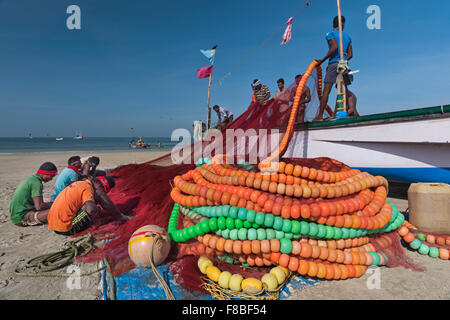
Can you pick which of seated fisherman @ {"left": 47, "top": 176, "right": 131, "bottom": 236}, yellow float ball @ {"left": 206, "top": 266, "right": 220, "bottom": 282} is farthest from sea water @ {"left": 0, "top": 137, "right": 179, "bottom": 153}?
yellow float ball @ {"left": 206, "top": 266, "right": 220, "bottom": 282}

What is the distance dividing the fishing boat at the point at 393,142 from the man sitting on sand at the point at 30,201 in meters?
5.26

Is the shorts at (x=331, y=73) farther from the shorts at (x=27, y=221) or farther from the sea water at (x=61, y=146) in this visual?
the sea water at (x=61, y=146)

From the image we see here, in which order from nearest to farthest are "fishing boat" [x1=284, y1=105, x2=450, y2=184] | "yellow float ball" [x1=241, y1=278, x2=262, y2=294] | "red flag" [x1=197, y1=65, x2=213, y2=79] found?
"yellow float ball" [x1=241, y1=278, x2=262, y2=294], "fishing boat" [x1=284, y1=105, x2=450, y2=184], "red flag" [x1=197, y1=65, x2=213, y2=79]

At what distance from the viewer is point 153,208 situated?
4160 mm

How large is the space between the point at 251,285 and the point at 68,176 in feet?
14.2

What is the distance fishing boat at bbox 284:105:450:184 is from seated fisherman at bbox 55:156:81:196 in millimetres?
4985

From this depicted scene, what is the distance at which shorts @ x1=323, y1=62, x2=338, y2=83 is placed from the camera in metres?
5.61

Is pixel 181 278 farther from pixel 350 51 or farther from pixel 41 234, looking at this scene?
pixel 350 51

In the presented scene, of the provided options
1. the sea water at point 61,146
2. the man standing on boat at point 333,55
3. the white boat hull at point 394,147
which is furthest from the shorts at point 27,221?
the sea water at point 61,146

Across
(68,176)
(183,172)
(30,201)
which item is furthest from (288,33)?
(30,201)

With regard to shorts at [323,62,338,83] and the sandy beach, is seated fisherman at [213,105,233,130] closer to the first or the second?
shorts at [323,62,338,83]
